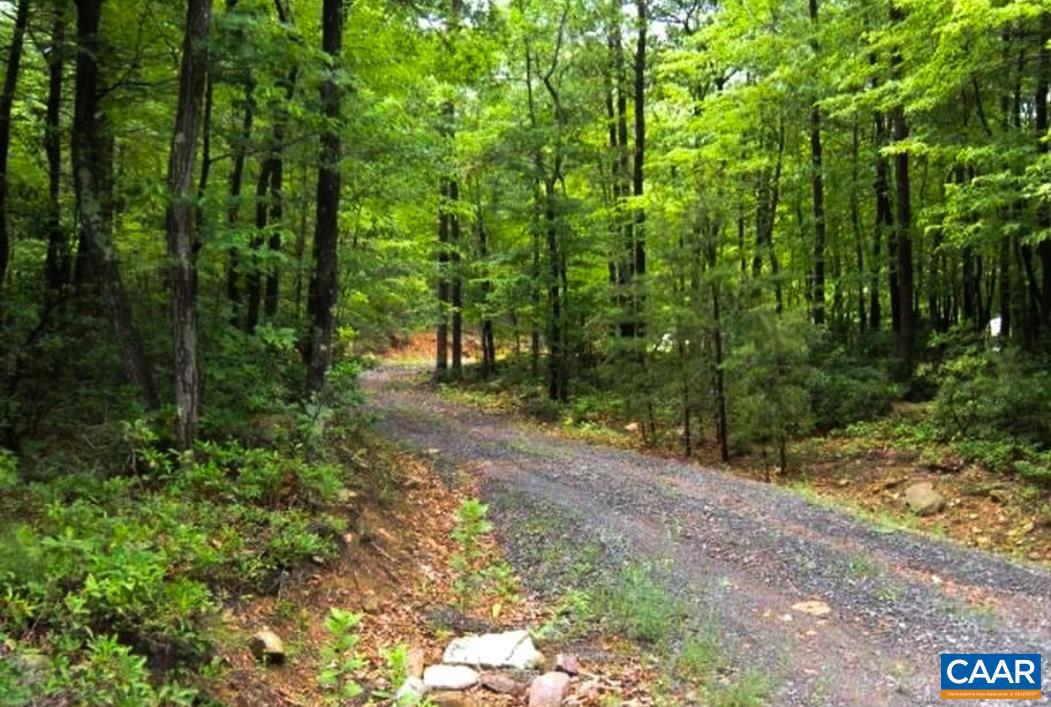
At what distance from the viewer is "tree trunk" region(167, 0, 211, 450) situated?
7137 millimetres

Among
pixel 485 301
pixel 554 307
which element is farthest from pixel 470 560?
pixel 485 301

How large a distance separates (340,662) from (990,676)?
4268 mm

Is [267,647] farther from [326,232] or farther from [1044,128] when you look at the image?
[1044,128]

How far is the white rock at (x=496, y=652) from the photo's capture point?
203 inches

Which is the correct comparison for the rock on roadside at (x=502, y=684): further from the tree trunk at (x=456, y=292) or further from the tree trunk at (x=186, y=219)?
the tree trunk at (x=456, y=292)

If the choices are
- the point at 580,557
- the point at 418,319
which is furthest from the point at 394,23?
the point at 418,319

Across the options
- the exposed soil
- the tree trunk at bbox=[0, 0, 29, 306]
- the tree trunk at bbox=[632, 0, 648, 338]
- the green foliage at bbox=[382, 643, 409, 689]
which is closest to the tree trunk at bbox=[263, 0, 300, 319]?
the tree trunk at bbox=[0, 0, 29, 306]

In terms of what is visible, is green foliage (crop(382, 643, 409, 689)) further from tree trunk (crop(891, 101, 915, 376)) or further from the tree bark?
the tree bark

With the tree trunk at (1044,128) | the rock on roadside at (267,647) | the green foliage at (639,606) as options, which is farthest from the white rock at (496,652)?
the tree trunk at (1044,128)

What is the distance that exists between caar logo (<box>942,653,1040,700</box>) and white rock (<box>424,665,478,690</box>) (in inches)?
117

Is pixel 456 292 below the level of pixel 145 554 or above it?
above

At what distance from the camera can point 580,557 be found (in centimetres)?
723

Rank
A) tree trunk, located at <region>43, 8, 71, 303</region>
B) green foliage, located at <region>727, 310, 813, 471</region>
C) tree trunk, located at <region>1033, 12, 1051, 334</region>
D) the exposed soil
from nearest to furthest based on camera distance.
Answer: the exposed soil → tree trunk, located at <region>43, 8, 71, 303</region> → tree trunk, located at <region>1033, 12, 1051, 334</region> → green foliage, located at <region>727, 310, 813, 471</region>

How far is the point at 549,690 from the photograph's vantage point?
4.72 meters
